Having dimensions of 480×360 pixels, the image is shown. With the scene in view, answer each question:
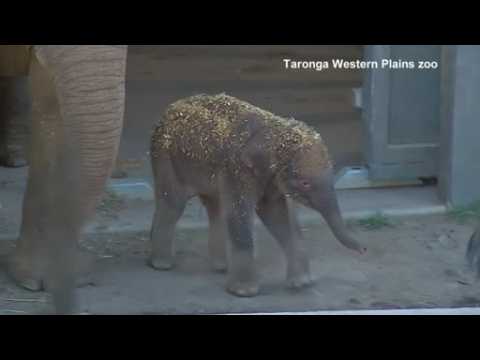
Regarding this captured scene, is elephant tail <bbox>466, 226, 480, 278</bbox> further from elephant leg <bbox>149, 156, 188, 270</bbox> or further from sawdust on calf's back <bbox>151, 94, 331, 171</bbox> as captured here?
elephant leg <bbox>149, 156, 188, 270</bbox>

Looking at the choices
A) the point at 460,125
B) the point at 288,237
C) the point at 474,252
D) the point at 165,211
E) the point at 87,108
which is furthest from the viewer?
the point at 460,125

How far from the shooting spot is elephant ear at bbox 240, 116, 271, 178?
4.85 meters

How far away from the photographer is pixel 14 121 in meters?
7.00

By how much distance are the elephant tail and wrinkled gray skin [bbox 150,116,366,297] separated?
616 millimetres

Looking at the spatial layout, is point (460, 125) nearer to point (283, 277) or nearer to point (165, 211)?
point (283, 277)

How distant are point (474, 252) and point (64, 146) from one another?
2.22 metres

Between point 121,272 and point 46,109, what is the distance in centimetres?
90

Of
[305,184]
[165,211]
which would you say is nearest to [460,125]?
[305,184]

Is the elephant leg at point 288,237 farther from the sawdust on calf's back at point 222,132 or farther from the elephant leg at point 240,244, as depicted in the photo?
the sawdust on calf's back at point 222,132

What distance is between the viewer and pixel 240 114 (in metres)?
5.00

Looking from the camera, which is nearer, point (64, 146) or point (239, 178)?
point (64, 146)

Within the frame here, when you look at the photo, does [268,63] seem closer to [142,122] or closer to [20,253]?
[142,122]

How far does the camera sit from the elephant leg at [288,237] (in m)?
5.04
